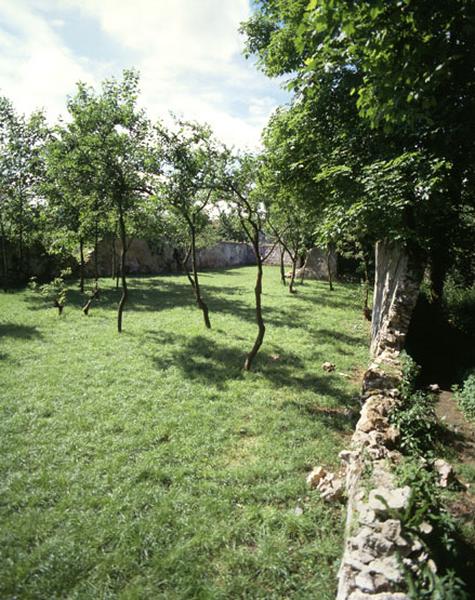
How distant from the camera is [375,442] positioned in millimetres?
4172

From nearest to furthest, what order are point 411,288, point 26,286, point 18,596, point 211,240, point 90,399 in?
point 18,596 → point 90,399 → point 411,288 → point 26,286 → point 211,240

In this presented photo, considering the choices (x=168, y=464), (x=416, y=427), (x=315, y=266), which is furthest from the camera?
(x=315, y=266)

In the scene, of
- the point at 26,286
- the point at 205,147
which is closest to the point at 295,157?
the point at 205,147

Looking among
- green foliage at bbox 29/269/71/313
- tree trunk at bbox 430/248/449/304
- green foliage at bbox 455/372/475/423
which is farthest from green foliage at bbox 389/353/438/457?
green foliage at bbox 29/269/71/313

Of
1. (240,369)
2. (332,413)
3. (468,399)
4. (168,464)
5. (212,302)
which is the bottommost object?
(168,464)

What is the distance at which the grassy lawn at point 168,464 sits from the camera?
3.27m

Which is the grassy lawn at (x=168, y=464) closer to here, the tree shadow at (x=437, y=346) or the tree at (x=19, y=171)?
the tree shadow at (x=437, y=346)

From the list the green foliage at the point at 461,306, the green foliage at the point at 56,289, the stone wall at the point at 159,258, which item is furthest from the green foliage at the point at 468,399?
the stone wall at the point at 159,258

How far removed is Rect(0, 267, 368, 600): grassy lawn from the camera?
3.27 meters

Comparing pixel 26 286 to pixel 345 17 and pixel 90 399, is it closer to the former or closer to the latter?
pixel 90 399

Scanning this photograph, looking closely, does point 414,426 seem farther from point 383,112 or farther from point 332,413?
point 383,112

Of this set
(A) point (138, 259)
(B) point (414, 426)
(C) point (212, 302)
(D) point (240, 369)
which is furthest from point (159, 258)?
(B) point (414, 426)

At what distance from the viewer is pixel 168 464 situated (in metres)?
4.80

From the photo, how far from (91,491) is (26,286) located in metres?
20.0
